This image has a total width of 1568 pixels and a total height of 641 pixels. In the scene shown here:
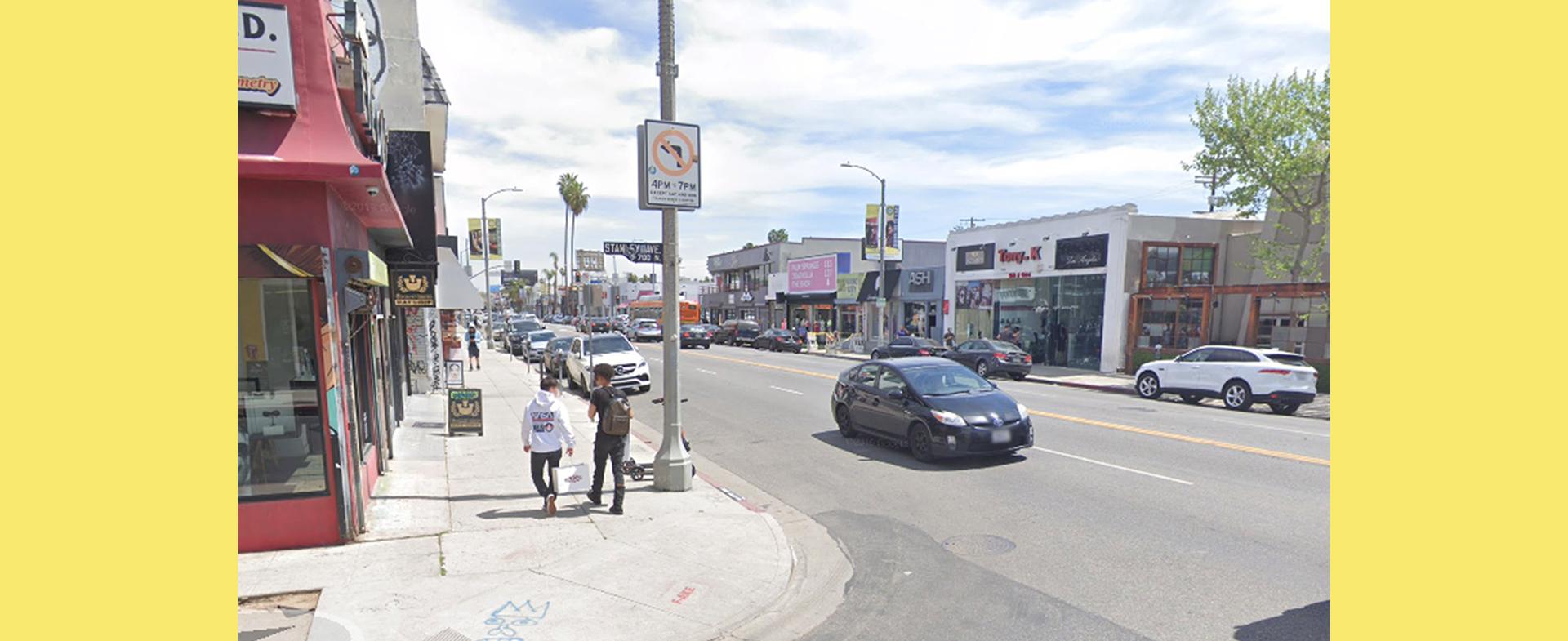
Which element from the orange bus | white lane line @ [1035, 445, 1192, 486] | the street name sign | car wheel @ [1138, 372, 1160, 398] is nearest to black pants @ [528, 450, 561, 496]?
the street name sign

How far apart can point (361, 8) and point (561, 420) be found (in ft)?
18.8

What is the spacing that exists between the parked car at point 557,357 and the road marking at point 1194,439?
14.0m

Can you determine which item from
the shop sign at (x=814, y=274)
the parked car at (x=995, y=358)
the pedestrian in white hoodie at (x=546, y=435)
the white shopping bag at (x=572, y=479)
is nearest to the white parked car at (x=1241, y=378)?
the parked car at (x=995, y=358)

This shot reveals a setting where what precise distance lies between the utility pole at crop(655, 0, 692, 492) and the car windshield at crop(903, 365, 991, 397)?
390 centimetres

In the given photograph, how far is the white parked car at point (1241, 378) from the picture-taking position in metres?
16.9

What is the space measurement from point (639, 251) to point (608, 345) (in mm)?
12687

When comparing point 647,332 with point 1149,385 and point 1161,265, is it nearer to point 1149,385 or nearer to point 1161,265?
point 1161,265

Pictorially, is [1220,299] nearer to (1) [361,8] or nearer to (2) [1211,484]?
(2) [1211,484]

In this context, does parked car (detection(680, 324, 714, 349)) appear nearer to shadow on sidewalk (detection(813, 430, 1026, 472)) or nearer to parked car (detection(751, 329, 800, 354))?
parked car (detection(751, 329, 800, 354))

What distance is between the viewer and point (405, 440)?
12547 mm

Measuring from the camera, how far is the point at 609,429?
8.20m

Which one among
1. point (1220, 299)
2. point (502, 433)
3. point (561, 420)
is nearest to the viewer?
point (561, 420)

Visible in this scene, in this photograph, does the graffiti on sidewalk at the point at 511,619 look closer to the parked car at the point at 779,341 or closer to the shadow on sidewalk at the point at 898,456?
the shadow on sidewalk at the point at 898,456

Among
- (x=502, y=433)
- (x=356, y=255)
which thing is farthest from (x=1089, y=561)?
(x=502, y=433)
